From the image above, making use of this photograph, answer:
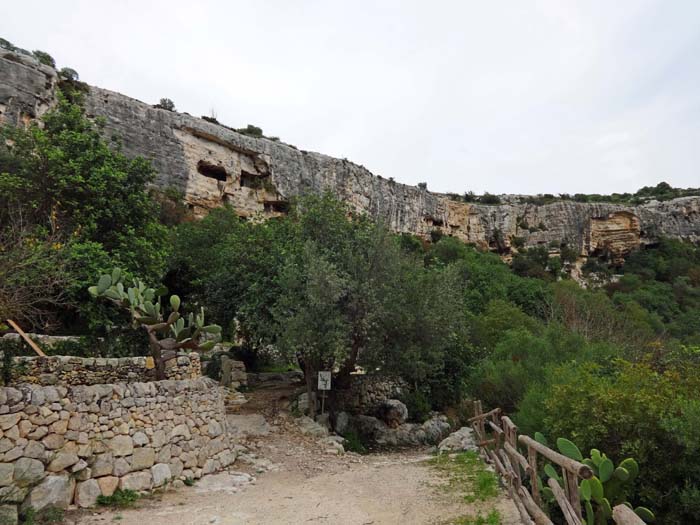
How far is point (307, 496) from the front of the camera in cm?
691

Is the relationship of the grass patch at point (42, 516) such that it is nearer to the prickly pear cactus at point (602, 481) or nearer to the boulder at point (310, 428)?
the prickly pear cactus at point (602, 481)

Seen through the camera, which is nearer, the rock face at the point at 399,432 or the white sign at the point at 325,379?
the white sign at the point at 325,379

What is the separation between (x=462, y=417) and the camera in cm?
1426

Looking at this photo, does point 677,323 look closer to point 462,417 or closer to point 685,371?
point 462,417

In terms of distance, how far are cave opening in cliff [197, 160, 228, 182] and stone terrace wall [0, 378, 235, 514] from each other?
2713 cm

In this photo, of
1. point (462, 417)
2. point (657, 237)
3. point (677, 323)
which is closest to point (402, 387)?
point (462, 417)

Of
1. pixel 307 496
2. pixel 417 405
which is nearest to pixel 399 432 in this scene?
pixel 417 405

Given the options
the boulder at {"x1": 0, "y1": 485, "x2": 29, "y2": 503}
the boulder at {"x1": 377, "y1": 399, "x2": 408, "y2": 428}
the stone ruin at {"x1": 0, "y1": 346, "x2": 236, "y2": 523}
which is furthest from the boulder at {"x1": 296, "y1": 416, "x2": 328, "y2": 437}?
the boulder at {"x1": 0, "y1": 485, "x2": 29, "y2": 503}

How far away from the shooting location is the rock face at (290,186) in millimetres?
26969

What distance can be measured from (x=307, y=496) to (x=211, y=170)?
30.2 metres

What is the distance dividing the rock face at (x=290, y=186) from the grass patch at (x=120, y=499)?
9.79 meters

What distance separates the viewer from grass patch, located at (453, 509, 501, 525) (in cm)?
502

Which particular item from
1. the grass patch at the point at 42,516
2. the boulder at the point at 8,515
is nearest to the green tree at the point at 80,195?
the grass patch at the point at 42,516

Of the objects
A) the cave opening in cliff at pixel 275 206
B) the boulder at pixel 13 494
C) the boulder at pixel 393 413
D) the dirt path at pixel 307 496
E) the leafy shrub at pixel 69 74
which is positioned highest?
the leafy shrub at pixel 69 74
